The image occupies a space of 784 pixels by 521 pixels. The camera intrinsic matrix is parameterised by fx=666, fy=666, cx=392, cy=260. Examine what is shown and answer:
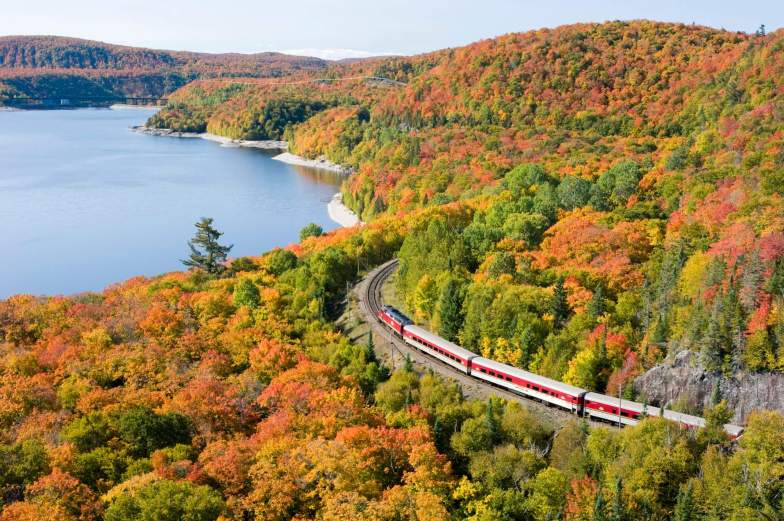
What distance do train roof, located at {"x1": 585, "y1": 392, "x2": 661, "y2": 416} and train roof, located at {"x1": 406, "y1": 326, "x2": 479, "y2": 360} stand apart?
7.71m

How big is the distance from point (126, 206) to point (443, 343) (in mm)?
77288

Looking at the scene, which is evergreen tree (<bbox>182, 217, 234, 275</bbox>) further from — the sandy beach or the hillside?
the sandy beach

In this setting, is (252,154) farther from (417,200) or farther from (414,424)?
(414,424)

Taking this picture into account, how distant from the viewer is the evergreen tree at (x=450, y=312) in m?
43.7

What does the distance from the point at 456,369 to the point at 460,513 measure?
13429 millimetres

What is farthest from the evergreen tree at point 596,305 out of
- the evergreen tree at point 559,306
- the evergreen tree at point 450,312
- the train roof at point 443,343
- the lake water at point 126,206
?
the lake water at point 126,206

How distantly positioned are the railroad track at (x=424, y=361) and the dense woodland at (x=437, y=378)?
1273 millimetres

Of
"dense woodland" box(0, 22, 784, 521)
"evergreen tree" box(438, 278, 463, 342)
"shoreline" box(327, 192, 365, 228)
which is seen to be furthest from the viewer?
"shoreline" box(327, 192, 365, 228)

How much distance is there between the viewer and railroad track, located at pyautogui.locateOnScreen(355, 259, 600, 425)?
118 ft

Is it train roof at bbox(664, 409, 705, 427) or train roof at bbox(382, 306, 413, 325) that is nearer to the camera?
train roof at bbox(664, 409, 705, 427)

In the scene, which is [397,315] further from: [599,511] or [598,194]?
[598,194]

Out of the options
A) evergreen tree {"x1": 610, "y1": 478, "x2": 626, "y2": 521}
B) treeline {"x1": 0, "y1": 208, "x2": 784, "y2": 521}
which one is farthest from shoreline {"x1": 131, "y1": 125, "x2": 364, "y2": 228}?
evergreen tree {"x1": 610, "y1": 478, "x2": 626, "y2": 521}

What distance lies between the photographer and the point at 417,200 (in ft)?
311

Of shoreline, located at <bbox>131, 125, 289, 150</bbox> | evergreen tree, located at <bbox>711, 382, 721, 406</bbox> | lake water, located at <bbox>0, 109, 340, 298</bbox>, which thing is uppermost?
shoreline, located at <bbox>131, 125, 289, 150</bbox>
